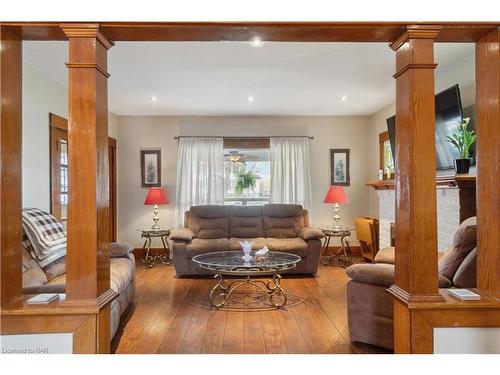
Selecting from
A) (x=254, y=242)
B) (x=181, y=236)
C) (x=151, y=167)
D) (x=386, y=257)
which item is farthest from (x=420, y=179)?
(x=151, y=167)

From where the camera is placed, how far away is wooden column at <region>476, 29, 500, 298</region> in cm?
188

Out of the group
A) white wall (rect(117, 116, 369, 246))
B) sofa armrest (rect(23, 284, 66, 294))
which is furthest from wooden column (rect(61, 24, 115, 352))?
white wall (rect(117, 116, 369, 246))

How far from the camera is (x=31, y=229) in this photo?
287 cm

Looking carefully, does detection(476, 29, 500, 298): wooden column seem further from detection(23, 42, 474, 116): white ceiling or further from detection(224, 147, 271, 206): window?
detection(224, 147, 271, 206): window

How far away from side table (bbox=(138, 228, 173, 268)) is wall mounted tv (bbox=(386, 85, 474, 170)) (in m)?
4.03

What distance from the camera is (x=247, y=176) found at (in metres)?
6.51

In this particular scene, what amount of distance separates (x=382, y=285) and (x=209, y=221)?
11.1 ft

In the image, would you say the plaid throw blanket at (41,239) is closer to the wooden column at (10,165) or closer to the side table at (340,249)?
the wooden column at (10,165)

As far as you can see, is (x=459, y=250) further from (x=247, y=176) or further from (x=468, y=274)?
(x=247, y=176)

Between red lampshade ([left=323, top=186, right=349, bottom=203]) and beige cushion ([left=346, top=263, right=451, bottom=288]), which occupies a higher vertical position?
red lampshade ([left=323, top=186, right=349, bottom=203])

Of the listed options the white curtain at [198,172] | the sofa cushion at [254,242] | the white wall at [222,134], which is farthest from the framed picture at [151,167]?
the sofa cushion at [254,242]
